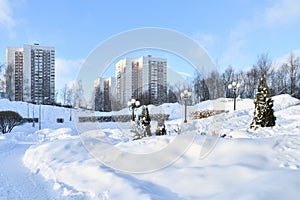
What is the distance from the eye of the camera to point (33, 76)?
42906 millimetres

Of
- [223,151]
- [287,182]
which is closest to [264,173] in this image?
[287,182]

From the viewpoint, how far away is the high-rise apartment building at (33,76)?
42594mm

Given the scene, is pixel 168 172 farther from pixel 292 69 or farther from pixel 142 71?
pixel 292 69

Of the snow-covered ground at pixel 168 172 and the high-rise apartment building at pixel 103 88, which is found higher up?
the high-rise apartment building at pixel 103 88

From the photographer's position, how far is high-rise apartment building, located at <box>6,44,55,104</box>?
42594mm

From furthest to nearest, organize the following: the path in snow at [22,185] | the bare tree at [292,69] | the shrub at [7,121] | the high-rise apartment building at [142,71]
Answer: the bare tree at [292,69] < the shrub at [7,121] < the high-rise apartment building at [142,71] < the path in snow at [22,185]

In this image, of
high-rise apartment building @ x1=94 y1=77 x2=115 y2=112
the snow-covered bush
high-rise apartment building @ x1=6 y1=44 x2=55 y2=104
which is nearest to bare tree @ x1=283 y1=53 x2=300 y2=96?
the snow-covered bush

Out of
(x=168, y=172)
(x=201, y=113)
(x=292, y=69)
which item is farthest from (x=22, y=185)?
(x=292, y=69)

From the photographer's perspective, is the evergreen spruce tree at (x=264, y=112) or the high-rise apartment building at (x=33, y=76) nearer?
the evergreen spruce tree at (x=264, y=112)

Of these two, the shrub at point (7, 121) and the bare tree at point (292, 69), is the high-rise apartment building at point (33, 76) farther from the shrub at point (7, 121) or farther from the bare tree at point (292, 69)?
the bare tree at point (292, 69)

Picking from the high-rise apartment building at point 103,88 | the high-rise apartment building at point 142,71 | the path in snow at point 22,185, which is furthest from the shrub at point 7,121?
the path in snow at point 22,185

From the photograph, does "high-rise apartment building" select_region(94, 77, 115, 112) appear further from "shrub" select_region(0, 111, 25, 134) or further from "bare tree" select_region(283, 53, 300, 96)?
"bare tree" select_region(283, 53, 300, 96)

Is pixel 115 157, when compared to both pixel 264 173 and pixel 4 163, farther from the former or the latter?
pixel 4 163

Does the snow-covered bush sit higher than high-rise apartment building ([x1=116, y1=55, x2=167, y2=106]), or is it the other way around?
high-rise apartment building ([x1=116, y1=55, x2=167, y2=106])
